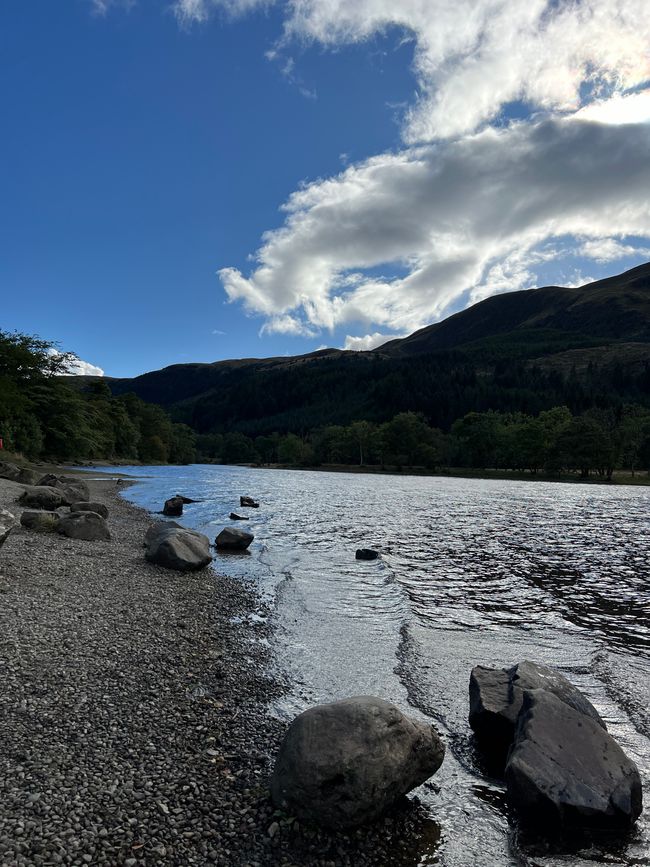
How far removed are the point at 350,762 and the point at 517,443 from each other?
15154cm

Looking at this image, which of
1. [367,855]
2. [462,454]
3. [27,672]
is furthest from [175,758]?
[462,454]

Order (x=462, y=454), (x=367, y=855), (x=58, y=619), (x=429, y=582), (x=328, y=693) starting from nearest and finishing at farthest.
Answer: (x=367, y=855)
(x=328, y=693)
(x=58, y=619)
(x=429, y=582)
(x=462, y=454)

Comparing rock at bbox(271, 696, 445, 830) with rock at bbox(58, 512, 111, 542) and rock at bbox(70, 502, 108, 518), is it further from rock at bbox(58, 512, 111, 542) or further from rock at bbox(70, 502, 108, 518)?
rock at bbox(70, 502, 108, 518)

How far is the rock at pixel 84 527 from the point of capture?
76.9 ft

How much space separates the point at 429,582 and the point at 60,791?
17.1 metres

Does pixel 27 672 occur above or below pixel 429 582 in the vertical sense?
above

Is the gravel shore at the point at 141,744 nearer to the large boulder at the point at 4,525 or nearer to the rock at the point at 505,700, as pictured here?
the large boulder at the point at 4,525

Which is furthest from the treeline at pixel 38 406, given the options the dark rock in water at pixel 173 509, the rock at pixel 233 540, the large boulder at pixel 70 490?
the rock at pixel 233 540

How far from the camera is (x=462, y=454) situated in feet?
540

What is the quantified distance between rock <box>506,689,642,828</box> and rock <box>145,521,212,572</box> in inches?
608

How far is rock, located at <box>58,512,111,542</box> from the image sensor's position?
2345 centimetres

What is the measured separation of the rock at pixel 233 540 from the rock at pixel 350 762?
20.4 m

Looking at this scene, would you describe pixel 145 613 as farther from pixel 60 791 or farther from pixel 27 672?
pixel 60 791

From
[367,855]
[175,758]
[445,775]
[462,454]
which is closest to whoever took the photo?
[367,855]
